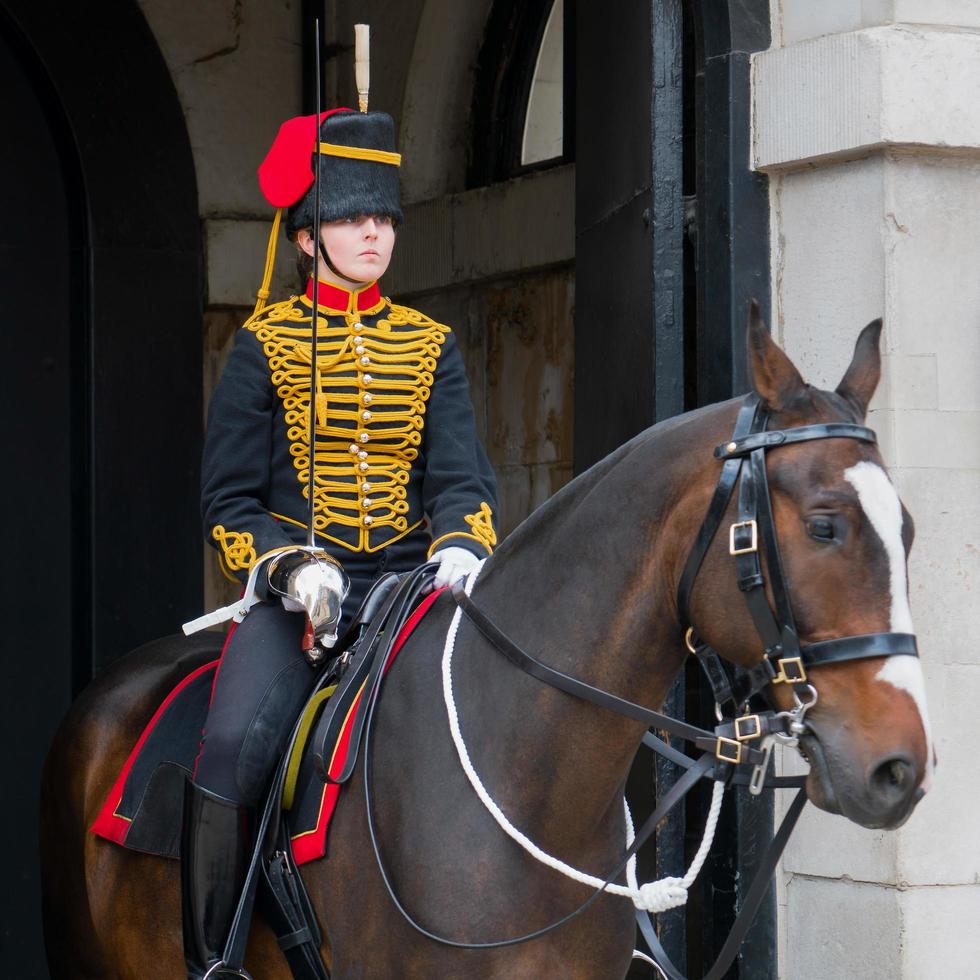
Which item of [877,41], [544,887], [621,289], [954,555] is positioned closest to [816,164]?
[877,41]

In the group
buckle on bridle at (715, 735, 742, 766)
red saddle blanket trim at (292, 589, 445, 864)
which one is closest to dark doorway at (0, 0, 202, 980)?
red saddle blanket trim at (292, 589, 445, 864)

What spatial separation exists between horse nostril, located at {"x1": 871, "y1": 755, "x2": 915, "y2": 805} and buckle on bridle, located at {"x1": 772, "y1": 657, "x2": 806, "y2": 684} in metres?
0.17

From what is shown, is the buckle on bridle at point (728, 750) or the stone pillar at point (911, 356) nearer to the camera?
the buckle on bridle at point (728, 750)

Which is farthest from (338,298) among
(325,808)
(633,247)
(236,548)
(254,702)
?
(633,247)

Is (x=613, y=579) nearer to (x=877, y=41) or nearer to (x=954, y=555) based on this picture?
(x=954, y=555)

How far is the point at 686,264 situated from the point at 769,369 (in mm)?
2009

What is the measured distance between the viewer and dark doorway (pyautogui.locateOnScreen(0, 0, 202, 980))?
21.8 ft

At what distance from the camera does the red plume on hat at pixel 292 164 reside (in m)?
3.83

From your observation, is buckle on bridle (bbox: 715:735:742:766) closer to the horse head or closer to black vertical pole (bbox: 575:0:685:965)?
the horse head

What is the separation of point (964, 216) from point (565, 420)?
8.23ft

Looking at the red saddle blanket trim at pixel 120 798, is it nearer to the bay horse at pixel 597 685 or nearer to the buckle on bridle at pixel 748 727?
the bay horse at pixel 597 685

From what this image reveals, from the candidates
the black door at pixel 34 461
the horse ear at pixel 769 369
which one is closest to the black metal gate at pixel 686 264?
the horse ear at pixel 769 369

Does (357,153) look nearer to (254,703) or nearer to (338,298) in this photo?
(338,298)

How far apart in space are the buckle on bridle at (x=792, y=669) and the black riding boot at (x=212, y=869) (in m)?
1.21
